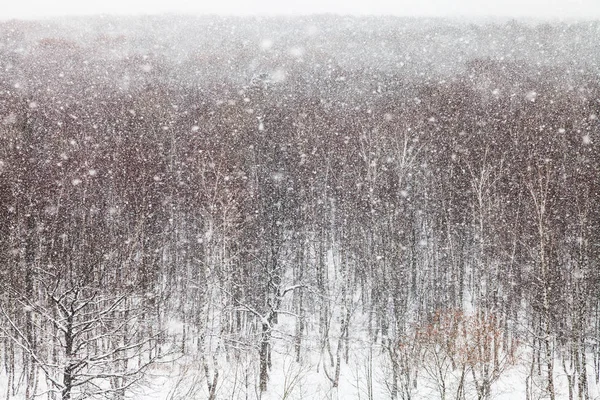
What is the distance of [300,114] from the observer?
37.6 m

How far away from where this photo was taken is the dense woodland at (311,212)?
21750 mm

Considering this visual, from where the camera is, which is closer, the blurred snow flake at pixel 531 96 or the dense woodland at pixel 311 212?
the dense woodland at pixel 311 212

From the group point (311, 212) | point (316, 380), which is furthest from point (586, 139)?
point (316, 380)

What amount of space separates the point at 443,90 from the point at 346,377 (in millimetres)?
23156

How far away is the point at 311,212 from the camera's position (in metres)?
33.9

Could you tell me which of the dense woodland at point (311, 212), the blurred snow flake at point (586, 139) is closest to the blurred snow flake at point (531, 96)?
the dense woodland at point (311, 212)

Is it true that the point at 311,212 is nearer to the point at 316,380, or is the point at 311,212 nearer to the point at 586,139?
the point at 316,380

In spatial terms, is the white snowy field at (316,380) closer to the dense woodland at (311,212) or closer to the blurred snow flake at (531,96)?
the dense woodland at (311,212)

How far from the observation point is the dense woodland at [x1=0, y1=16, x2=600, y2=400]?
21750 millimetres

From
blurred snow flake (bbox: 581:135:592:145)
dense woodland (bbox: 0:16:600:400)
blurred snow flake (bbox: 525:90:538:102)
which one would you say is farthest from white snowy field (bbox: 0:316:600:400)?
blurred snow flake (bbox: 525:90:538:102)

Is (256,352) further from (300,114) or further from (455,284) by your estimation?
(300,114)

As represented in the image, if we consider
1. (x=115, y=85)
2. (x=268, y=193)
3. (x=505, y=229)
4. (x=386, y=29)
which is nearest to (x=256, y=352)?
(x=268, y=193)

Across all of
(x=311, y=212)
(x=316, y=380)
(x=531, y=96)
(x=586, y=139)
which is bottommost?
(x=316, y=380)

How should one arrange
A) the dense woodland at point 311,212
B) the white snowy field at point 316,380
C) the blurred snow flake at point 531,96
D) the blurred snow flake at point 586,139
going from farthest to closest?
the blurred snow flake at point 531,96, the blurred snow flake at point 586,139, the dense woodland at point 311,212, the white snowy field at point 316,380
